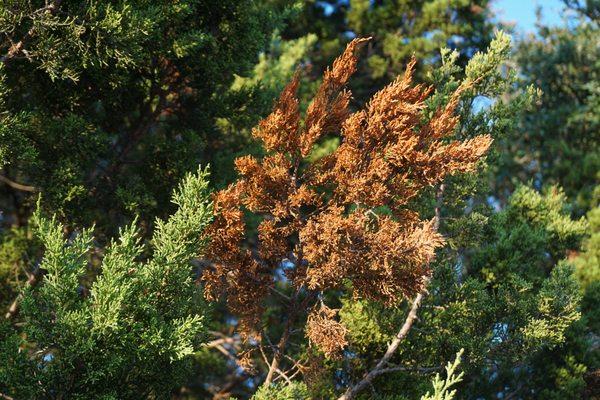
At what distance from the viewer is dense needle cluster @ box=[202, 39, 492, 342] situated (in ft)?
26.5

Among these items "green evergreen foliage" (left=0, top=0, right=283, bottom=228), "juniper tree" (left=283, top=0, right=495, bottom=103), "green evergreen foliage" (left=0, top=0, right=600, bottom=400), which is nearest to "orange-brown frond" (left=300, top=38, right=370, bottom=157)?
"green evergreen foliage" (left=0, top=0, right=600, bottom=400)

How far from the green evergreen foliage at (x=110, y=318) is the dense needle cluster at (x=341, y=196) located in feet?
1.90

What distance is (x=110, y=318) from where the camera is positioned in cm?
729

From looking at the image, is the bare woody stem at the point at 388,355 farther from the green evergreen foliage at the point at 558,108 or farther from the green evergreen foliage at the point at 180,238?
the green evergreen foliage at the point at 558,108

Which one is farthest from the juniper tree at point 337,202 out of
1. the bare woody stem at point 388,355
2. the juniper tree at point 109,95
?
the juniper tree at point 109,95

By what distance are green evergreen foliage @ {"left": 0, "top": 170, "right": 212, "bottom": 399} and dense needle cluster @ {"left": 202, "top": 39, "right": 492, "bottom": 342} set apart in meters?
0.58

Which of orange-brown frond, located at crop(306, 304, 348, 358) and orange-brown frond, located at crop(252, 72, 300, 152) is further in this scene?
orange-brown frond, located at crop(252, 72, 300, 152)

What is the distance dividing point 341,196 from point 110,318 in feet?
→ 10.0

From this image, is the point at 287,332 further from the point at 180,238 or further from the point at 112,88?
the point at 112,88

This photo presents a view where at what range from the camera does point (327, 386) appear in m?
10.2

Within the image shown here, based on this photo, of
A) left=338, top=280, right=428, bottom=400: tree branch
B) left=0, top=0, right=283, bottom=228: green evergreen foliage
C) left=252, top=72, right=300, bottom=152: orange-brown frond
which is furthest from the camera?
left=338, top=280, right=428, bottom=400: tree branch

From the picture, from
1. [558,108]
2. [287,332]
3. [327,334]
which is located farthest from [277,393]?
[558,108]

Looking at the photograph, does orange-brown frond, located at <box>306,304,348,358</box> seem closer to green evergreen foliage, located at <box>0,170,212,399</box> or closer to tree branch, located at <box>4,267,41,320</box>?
green evergreen foliage, located at <box>0,170,212,399</box>

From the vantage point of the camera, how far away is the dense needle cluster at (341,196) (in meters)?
8.06
